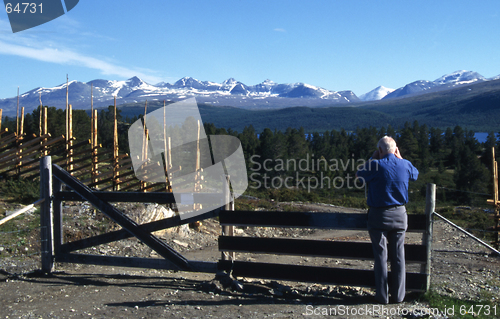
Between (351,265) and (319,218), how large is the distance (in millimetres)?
3608

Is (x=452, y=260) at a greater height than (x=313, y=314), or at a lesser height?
lesser

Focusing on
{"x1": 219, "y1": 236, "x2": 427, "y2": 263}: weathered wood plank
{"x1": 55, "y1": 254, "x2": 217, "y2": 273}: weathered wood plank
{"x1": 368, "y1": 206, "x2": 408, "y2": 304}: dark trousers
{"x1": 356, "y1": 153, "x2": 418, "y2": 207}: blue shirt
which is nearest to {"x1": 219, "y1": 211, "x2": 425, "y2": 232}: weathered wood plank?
{"x1": 219, "y1": 236, "x2": 427, "y2": 263}: weathered wood plank

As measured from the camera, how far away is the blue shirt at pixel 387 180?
164 inches

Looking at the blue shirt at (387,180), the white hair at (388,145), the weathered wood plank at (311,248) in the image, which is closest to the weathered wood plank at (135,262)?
the weathered wood plank at (311,248)

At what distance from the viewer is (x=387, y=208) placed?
4.18m

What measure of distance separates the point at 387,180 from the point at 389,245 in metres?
0.75

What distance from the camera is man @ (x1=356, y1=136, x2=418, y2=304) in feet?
13.7

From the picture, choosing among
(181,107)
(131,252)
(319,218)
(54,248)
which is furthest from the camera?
(131,252)

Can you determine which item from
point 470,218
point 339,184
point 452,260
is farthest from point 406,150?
point 452,260

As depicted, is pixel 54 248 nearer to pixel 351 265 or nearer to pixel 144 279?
pixel 144 279

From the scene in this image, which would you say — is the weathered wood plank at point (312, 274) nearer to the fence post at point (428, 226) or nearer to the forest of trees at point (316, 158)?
the fence post at point (428, 226)

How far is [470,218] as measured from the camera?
883 inches

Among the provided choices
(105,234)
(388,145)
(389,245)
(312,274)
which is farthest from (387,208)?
(105,234)

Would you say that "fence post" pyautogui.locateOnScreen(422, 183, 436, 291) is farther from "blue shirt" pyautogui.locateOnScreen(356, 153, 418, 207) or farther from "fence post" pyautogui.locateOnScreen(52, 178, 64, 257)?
"fence post" pyautogui.locateOnScreen(52, 178, 64, 257)
